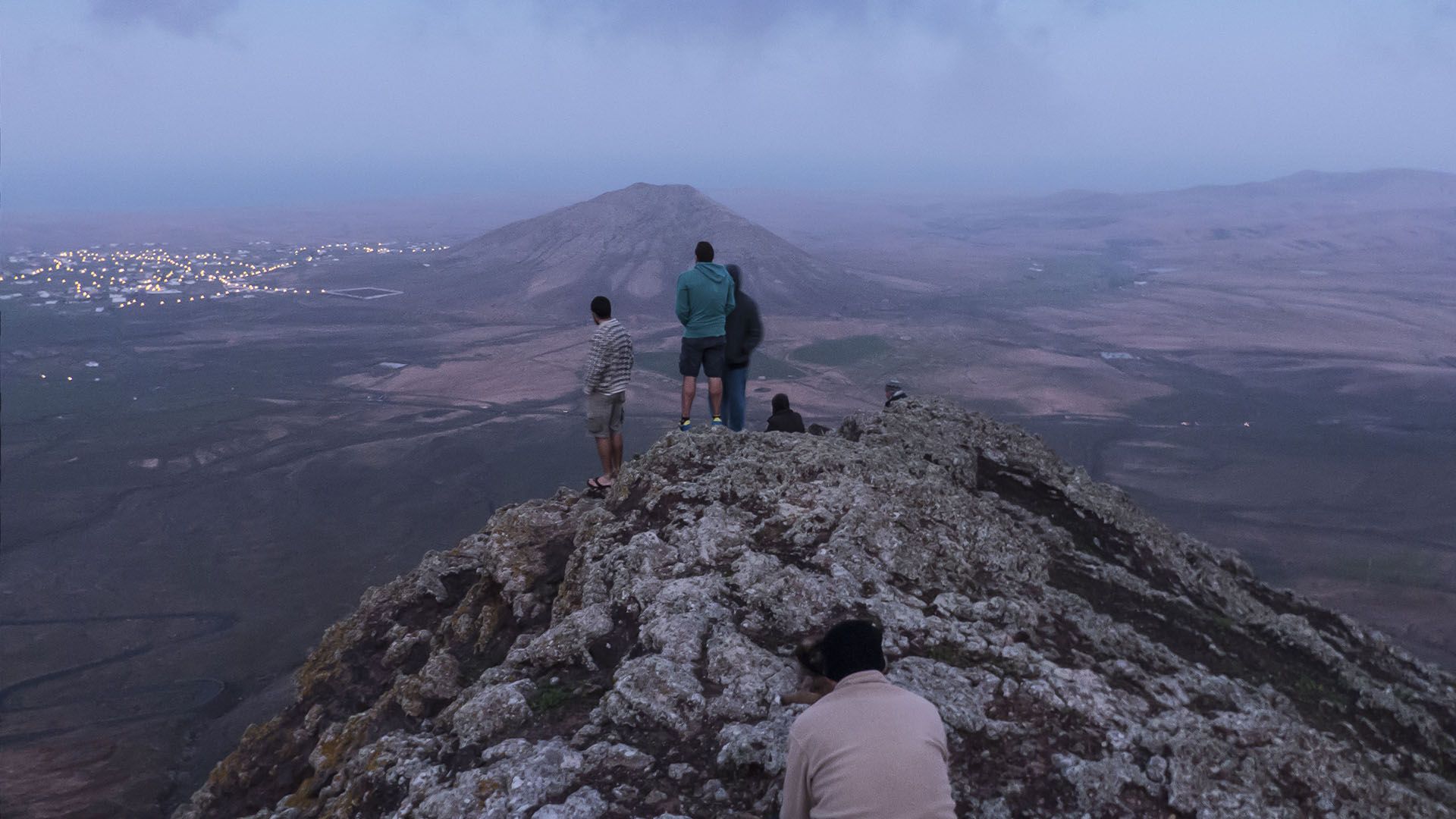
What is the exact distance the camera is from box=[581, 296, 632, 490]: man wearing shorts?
24.1 ft

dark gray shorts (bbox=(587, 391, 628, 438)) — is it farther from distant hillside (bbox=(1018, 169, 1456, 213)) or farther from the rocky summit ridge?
distant hillside (bbox=(1018, 169, 1456, 213))

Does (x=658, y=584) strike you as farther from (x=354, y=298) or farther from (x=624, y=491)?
(x=354, y=298)

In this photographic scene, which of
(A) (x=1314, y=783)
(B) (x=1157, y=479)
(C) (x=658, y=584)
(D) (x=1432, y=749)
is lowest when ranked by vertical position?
(B) (x=1157, y=479)

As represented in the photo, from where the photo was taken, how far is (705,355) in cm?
815

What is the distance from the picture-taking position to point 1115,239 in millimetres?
135875

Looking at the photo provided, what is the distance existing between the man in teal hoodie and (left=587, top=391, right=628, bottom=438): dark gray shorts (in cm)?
64

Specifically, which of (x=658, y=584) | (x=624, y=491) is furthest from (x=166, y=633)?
(x=658, y=584)

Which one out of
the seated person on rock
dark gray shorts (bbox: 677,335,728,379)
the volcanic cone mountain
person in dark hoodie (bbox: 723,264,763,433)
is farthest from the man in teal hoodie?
the volcanic cone mountain

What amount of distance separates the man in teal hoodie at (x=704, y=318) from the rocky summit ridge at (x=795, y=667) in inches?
48.1

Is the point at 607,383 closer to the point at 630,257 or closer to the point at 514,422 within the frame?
the point at 514,422

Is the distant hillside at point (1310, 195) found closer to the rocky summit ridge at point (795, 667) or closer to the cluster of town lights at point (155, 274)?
the cluster of town lights at point (155, 274)

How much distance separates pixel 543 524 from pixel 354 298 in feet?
247

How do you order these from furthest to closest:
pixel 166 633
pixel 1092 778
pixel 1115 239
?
1. pixel 1115 239
2. pixel 166 633
3. pixel 1092 778

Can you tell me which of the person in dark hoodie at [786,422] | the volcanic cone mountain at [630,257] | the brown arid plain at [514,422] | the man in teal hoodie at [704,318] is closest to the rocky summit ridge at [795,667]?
the man in teal hoodie at [704,318]
